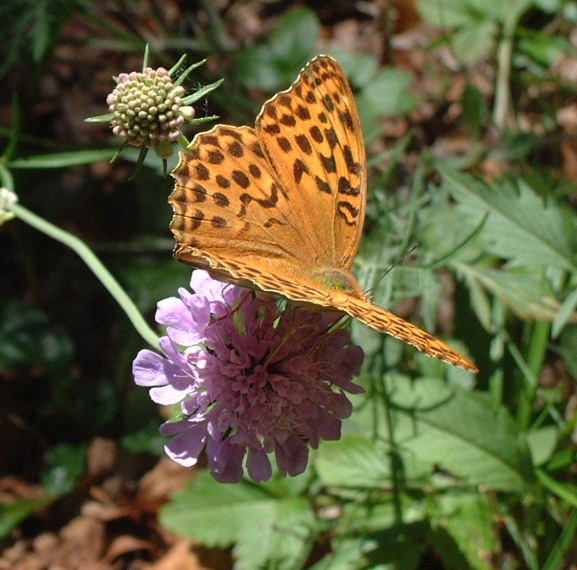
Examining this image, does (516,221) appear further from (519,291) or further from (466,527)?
(466,527)

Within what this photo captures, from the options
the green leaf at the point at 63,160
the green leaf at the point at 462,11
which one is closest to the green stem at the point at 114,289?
the green leaf at the point at 63,160

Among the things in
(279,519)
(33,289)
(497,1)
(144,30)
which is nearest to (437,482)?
(279,519)

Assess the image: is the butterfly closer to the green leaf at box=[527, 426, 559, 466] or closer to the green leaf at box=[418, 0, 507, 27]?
the green leaf at box=[527, 426, 559, 466]

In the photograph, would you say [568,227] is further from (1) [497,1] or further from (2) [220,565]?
(2) [220,565]

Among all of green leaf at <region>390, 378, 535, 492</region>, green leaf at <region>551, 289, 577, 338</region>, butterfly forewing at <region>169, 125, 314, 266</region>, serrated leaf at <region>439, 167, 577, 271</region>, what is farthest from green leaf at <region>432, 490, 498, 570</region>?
butterfly forewing at <region>169, 125, 314, 266</region>

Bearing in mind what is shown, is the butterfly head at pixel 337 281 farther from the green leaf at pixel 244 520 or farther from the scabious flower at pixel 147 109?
the green leaf at pixel 244 520
